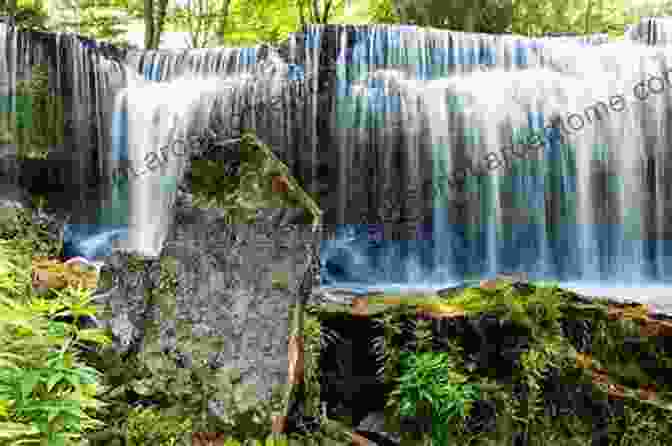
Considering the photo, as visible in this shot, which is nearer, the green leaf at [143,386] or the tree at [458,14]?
the green leaf at [143,386]

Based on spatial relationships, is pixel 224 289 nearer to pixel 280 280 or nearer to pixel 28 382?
pixel 280 280

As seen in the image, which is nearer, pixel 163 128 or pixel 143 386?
pixel 143 386

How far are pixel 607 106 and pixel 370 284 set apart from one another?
16.3 ft

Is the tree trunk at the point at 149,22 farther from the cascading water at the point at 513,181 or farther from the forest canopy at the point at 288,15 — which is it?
the cascading water at the point at 513,181

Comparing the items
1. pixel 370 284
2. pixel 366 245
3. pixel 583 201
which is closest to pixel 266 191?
pixel 370 284

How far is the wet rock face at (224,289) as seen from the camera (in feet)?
7.72

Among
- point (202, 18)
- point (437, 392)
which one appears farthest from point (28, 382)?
point (202, 18)

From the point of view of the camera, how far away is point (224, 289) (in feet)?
8.03

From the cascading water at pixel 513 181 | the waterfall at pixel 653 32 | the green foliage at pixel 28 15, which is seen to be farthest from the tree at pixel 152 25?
the waterfall at pixel 653 32

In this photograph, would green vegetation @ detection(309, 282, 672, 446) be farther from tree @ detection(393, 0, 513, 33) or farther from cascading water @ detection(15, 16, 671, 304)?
tree @ detection(393, 0, 513, 33)

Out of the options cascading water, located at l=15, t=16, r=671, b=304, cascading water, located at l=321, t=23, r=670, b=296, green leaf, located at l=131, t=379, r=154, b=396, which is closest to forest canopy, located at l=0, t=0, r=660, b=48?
cascading water, located at l=15, t=16, r=671, b=304

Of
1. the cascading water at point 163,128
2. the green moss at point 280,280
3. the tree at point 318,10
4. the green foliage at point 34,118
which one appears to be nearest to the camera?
the green moss at point 280,280

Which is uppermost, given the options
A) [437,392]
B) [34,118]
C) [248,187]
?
[34,118]

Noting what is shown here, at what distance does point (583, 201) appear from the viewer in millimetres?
8961
